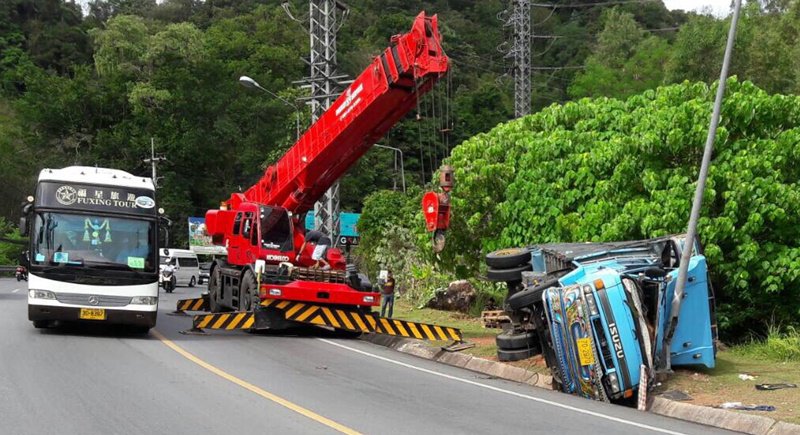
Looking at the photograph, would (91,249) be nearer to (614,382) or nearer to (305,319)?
(305,319)

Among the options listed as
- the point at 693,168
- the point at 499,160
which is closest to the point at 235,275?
the point at 499,160

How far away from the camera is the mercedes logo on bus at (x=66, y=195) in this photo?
15.7m

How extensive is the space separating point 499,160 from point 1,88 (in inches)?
2555

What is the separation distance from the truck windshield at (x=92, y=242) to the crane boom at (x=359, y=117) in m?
3.73

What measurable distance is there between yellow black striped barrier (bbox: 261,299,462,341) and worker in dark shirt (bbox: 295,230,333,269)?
1.48m

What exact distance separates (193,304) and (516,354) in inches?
419

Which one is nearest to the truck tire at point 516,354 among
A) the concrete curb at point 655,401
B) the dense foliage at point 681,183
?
the concrete curb at point 655,401

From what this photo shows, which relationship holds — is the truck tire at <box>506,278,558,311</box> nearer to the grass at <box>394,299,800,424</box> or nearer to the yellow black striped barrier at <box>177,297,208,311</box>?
the grass at <box>394,299,800,424</box>

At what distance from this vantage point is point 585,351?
37.0 ft

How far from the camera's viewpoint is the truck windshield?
15.3 metres

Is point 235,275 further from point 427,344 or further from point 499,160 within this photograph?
point 499,160

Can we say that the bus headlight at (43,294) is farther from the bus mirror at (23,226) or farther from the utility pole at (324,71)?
the utility pole at (324,71)

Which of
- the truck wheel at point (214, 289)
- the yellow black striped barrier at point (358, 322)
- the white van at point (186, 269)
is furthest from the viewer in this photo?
the white van at point (186, 269)

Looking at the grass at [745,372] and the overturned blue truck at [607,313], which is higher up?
the overturned blue truck at [607,313]
